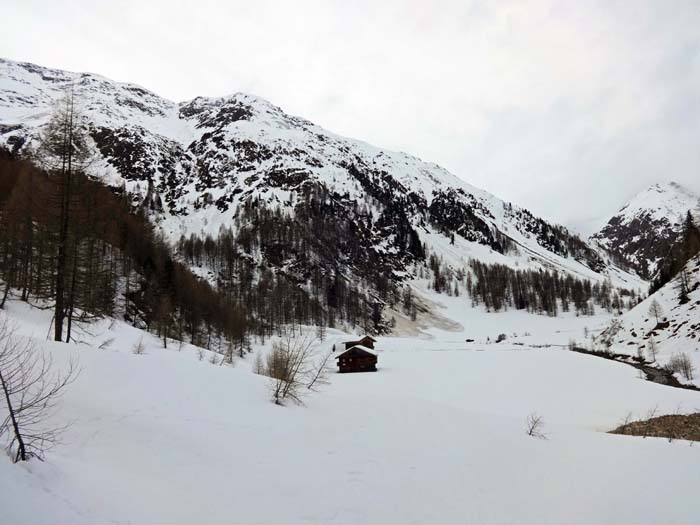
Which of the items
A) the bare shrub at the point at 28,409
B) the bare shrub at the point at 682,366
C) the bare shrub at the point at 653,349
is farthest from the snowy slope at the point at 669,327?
the bare shrub at the point at 28,409

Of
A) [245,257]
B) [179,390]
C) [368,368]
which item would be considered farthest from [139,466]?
[245,257]

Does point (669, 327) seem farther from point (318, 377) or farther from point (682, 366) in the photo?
point (318, 377)

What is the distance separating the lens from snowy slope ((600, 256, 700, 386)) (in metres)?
47.5

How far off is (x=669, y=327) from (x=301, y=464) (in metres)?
65.9

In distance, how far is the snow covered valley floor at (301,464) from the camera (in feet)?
18.0

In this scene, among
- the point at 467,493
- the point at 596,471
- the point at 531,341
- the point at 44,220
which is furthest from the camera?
the point at 531,341

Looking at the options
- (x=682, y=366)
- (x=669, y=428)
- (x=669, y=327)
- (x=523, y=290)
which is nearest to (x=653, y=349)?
(x=669, y=327)

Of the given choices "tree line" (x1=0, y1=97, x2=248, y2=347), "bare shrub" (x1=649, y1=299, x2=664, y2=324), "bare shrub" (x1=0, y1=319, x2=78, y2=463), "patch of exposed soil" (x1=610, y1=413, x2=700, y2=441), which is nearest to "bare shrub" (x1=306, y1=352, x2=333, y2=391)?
"bare shrub" (x1=0, y1=319, x2=78, y2=463)

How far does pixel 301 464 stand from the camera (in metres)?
7.87

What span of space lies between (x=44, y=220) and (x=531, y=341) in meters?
101

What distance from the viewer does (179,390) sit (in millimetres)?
10078

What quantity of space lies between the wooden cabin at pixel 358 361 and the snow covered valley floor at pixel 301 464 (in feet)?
130

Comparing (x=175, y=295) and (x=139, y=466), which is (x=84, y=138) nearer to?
(x=139, y=466)

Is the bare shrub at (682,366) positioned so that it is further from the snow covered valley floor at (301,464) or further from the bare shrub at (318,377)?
the bare shrub at (318,377)
